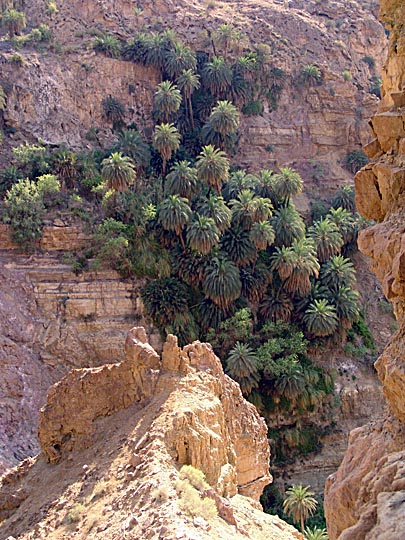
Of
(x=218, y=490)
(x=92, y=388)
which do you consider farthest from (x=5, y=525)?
(x=218, y=490)

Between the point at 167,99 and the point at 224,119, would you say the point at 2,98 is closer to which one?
the point at 167,99

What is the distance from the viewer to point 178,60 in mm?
50062

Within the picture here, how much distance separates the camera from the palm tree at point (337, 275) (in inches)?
1610

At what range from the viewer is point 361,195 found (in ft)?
28.0

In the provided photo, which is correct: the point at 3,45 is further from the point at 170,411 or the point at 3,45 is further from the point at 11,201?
the point at 170,411

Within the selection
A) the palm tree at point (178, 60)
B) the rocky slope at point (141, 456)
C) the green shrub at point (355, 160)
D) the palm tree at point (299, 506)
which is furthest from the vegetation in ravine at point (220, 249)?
the rocky slope at point (141, 456)

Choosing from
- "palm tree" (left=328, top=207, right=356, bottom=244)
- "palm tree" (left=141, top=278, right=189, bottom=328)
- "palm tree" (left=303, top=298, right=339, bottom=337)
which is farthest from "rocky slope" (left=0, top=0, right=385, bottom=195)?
"palm tree" (left=303, top=298, right=339, bottom=337)

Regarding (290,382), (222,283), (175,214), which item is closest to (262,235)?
(222,283)

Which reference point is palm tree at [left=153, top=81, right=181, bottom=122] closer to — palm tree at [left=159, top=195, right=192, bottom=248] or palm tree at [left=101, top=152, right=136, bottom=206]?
palm tree at [left=101, top=152, right=136, bottom=206]

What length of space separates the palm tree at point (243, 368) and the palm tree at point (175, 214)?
8988 millimetres

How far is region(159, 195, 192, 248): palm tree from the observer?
3844cm

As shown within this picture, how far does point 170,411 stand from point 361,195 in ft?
20.9

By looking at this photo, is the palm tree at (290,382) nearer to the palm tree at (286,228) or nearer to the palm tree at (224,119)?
the palm tree at (286,228)

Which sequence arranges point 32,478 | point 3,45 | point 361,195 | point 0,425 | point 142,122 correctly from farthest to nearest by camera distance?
1. point 142,122
2. point 3,45
3. point 0,425
4. point 32,478
5. point 361,195
